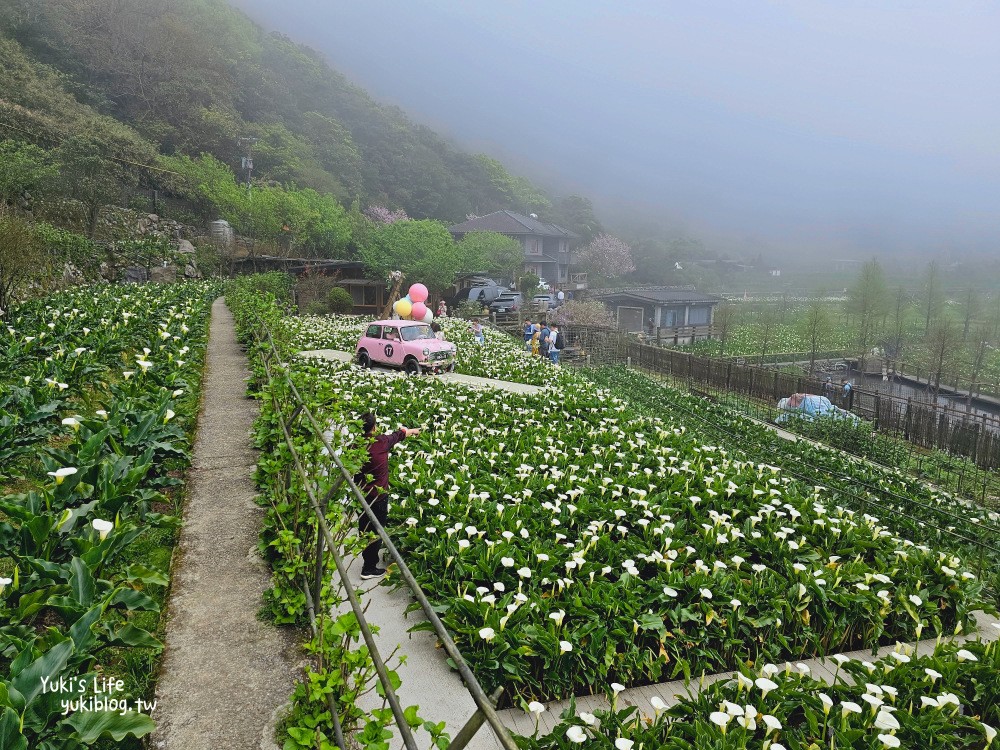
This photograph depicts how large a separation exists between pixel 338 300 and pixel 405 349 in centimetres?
1683

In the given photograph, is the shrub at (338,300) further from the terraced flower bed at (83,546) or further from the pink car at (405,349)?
the terraced flower bed at (83,546)

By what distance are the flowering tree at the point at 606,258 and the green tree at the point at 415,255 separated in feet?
139

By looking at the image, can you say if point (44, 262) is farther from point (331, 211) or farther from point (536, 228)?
point (536, 228)

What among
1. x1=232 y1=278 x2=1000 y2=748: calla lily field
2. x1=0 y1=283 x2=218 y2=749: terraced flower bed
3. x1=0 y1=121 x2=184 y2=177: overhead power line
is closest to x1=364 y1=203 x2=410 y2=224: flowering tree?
x1=0 y1=121 x2=184 y2=177: overhead power line

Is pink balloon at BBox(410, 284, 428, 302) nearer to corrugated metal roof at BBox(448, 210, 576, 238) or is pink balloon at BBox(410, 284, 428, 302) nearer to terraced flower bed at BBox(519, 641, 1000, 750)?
terraced flower bed at BBox(519, 641, 1000, 750)

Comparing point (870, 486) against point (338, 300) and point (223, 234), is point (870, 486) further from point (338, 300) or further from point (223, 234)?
point (223, 234)

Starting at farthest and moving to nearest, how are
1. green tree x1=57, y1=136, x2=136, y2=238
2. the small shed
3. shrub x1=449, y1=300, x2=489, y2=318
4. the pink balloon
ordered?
the small shed → shrub x1=449, y1=300, x2=489, y2=318 → green tree x1=57, y1=136, x2=136, y2=238 → the pink balloon

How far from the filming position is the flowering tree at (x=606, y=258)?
78.4 meters

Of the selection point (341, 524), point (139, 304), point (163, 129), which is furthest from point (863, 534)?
point (163, 129)

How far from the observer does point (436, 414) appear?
12.0 m

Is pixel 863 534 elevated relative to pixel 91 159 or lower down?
lower down

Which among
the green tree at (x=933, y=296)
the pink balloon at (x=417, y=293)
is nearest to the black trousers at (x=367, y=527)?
the pink balloon at (x=417, y=293)

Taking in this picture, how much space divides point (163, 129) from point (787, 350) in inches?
1918

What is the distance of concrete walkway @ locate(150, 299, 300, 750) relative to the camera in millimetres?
3123
